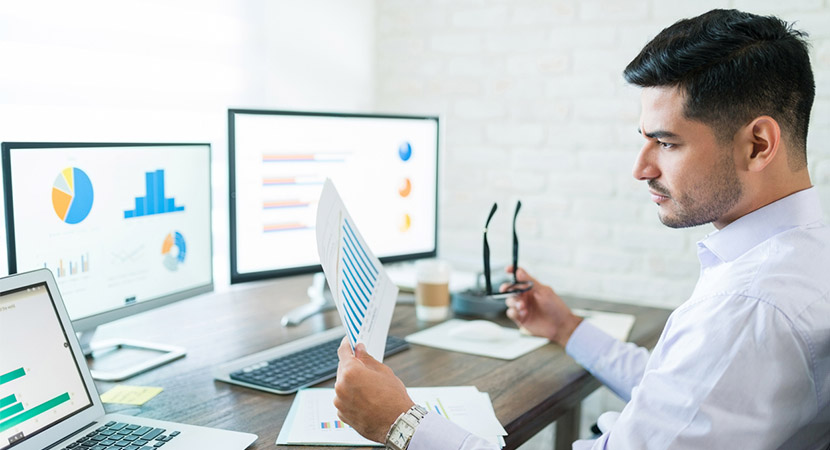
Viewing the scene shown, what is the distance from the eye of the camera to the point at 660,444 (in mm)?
909

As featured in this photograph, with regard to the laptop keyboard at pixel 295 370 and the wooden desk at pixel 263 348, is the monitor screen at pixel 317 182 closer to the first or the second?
the wooden desk at pixel 263 348

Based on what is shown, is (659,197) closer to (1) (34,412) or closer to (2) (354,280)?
(2) (354,280)

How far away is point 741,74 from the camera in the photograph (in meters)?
1.01

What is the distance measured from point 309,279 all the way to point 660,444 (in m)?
1.37

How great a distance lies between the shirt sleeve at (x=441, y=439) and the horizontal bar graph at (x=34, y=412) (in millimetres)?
469

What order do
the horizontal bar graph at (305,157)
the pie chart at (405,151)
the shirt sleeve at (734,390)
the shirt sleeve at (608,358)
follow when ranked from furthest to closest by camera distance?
1. the pie chart at (405,151)
2. the horizontal bar graph at (305,157)
3. the shirt sleeve at (608,358)
4. the shirt sleeve at (734,390)

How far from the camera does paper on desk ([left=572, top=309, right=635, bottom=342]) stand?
162cm

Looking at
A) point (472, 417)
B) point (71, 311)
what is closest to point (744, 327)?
point (472, 417)

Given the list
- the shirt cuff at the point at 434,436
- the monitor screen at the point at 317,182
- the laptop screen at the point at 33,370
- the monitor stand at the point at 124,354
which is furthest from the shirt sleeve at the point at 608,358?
the laptop screen at the point at 33,370

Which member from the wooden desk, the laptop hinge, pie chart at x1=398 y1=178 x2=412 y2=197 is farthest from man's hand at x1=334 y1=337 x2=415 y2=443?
pie chart at x1=398 y1=178 x2=412 y2=197

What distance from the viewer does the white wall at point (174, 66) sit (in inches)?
64.9

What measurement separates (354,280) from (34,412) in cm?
46

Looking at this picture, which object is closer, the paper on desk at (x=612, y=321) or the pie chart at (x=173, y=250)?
the pie chart at (x=173, y=250)

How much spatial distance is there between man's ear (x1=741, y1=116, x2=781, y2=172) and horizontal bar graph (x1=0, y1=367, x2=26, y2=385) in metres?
0.99
